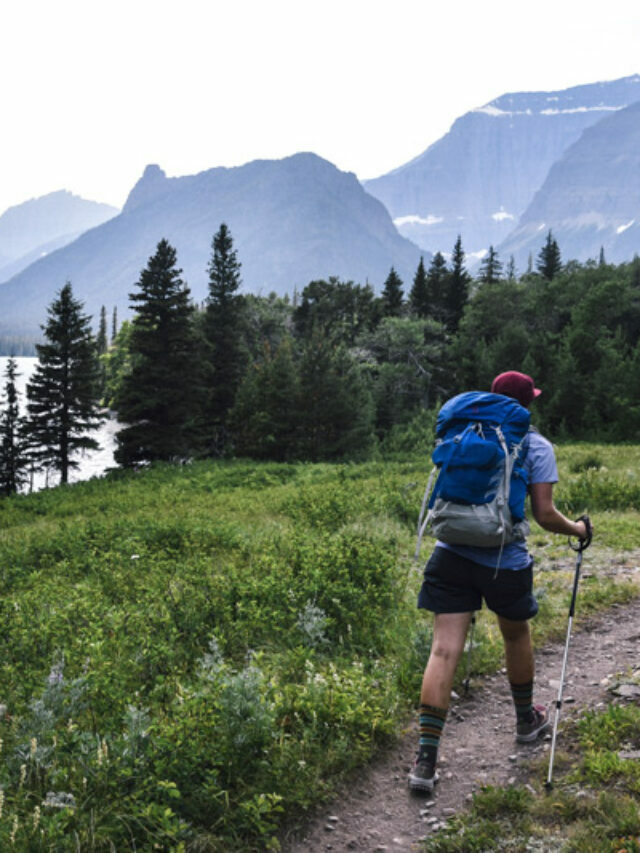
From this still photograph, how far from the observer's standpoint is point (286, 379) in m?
43.5

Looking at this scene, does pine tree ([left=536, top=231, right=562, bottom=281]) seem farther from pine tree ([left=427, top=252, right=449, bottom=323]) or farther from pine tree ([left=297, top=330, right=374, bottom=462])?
pine tree ([left=297, top=330, right=374, bottom=462])

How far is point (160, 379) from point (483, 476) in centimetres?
3905

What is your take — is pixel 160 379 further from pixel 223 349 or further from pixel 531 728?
pixel 531 728

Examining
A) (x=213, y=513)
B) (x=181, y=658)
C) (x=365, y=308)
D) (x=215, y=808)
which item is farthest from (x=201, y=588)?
(x=365, y=308)

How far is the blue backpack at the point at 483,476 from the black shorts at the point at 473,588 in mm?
173

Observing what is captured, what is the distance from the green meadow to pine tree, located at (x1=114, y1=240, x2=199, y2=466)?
97.3ft

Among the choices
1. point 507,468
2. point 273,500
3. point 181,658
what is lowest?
point 273,500

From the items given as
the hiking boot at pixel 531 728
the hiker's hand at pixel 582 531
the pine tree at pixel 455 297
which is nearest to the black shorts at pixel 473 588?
the hiker's hand at pixel 582 531

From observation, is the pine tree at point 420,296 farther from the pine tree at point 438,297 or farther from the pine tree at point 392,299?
the pine tree at point 392,299

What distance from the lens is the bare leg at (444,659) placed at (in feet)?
13.3

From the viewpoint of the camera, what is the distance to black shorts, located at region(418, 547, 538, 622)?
4051 mm

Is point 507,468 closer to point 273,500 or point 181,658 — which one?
point 181,658

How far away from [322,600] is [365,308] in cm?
7519

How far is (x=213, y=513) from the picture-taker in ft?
55.8
